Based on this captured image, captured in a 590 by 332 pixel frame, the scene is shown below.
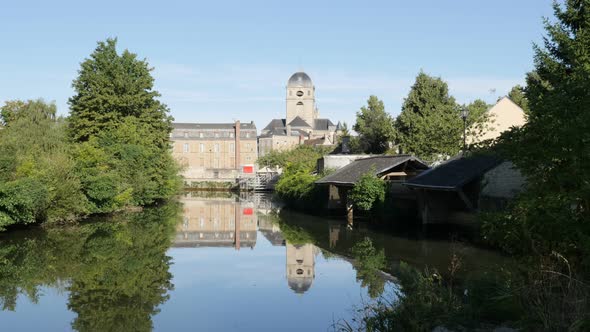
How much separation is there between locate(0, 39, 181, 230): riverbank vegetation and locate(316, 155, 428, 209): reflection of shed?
11.8m

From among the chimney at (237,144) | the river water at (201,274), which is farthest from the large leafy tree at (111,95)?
the chimney at (237,144)

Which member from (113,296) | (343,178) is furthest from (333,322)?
(343,178)

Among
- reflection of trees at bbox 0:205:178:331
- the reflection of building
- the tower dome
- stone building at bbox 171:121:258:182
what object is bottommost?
the reflection of building

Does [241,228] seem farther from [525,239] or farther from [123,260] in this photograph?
[525,239]

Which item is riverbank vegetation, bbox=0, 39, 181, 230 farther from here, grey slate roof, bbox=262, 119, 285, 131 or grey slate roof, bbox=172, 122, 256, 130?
grey slate roof, bbox=262, 119, 285, 131

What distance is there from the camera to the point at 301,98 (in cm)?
13975

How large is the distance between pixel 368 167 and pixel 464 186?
8.94m

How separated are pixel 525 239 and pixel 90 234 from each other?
1900 centimetres

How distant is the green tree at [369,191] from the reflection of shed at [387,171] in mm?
742

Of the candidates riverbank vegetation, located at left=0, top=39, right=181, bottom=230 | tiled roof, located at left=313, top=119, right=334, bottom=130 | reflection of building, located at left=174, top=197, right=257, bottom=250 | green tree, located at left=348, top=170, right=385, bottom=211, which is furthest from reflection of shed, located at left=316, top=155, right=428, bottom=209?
tiled roof, located at left=313, top=119, right=334, bottom=130

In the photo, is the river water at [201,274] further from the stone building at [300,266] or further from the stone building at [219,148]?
the stone building at [219,148]

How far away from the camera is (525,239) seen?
9.32 metres

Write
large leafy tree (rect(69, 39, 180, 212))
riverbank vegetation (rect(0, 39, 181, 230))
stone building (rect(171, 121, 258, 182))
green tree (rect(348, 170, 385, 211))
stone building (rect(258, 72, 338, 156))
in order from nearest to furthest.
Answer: riverbank vegetation (rect(0, 39, 181, 230)) < green tree (rect(348, 170, 385, 211)) < large leafy tree (rect(69, 39, 180, 212)) < stone building (rect(171, 121, 258, 182)) < stone building (rect(258, 72, 338, 156))

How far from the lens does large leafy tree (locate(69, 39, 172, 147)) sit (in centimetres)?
4000
